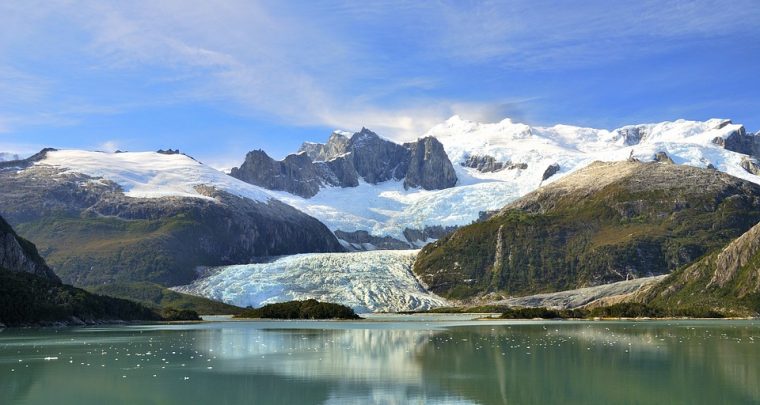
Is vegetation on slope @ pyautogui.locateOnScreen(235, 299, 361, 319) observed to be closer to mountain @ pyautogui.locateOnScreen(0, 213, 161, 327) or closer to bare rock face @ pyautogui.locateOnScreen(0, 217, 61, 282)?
mountain @ pyautogui.locateOnScreen(0, 213, 161, 327)

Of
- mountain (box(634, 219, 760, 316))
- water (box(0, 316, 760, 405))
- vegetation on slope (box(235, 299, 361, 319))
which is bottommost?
water (box(0, 316, 760, 405))

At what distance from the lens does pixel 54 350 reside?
250ft

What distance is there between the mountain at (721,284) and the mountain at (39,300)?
11167 centimetres

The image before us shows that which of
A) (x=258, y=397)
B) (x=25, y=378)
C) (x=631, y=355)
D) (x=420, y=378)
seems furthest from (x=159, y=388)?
(x=631, y=355)

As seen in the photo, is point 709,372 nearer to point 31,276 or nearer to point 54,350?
point 54,350

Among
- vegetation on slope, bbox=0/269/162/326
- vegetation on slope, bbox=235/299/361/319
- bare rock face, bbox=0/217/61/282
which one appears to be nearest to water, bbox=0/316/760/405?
vegetation on slope, bbox=0/269/162/326

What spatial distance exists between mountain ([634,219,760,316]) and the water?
86.6 metres

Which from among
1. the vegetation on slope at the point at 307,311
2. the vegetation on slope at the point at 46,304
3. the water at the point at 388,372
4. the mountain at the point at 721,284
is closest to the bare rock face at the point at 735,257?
the mountain at the point at 721,284

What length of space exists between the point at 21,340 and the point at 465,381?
5952cm

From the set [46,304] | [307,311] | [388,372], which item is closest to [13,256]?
[46,304]

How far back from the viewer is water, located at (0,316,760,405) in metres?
45.2

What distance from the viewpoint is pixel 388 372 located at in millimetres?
56188

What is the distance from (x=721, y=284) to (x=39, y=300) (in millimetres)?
135600

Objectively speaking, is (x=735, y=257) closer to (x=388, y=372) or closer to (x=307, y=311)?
(x=307, y=311)
